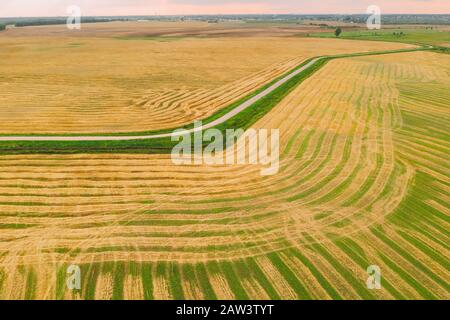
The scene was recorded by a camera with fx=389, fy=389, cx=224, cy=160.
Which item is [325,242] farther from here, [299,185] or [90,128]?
[90,128]

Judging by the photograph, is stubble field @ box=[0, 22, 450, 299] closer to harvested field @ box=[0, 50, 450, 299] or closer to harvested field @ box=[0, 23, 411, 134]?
harvested field @ box=[0, 50, 450, 299]

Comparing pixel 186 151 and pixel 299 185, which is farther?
pixel 186 151

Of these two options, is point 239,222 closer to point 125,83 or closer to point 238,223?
point 238,223

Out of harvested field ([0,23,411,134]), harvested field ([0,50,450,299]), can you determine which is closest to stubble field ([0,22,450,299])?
harvested field ([0,50,450,299])

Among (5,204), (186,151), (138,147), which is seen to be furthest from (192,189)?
(5,204)

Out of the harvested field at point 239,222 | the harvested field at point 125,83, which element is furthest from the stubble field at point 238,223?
the harvested field at point 125,83

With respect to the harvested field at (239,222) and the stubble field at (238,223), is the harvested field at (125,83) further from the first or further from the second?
the harvested field at (239,222)

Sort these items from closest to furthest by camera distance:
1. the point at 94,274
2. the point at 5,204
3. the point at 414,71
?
the point at 94,274 < the point at 5,204 < the point at 414,71
